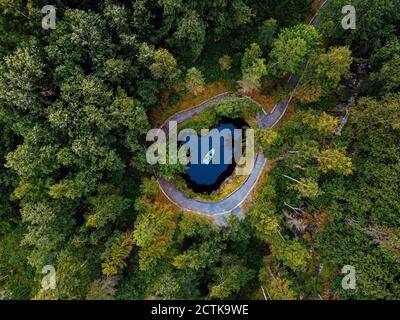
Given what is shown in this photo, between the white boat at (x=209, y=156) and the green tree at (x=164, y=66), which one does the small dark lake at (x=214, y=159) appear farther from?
the green tree at (x=164, y=66)

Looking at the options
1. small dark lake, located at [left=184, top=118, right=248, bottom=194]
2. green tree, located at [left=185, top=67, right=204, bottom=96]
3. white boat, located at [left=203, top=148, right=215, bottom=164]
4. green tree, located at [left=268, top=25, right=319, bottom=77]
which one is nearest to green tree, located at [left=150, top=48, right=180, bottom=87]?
green tree, located at [left=185, top=67, right=204, bottom=96]

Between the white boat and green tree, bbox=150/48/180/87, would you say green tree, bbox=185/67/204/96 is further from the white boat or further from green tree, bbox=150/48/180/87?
the white boat

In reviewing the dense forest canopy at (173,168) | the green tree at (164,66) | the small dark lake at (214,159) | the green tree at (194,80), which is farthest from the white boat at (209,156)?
the green tree at (164,66)

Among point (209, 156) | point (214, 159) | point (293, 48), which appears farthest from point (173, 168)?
point (293, 48)

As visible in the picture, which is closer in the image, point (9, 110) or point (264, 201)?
point (9, 110)
